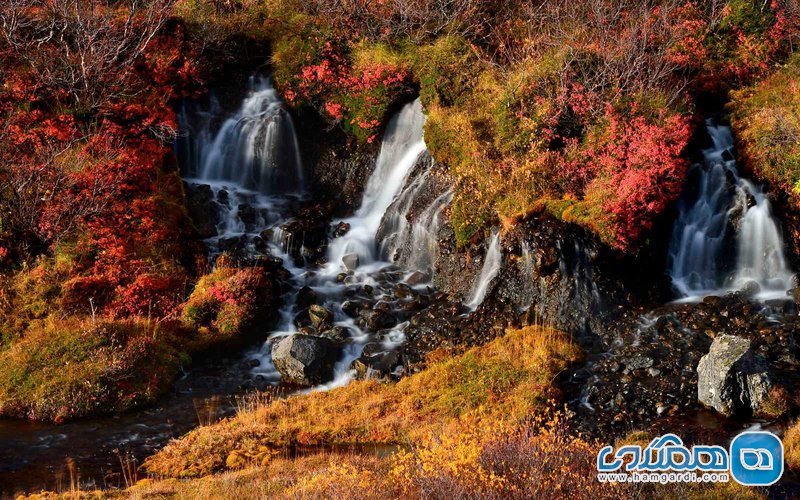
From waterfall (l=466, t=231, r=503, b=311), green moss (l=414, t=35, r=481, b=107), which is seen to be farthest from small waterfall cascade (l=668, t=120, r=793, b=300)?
green moss (l=414, t=35, r=481, b=107)

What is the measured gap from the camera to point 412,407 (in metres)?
13.1

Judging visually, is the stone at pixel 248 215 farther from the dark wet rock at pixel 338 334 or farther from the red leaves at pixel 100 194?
the dark wet rock at pixel 338 334

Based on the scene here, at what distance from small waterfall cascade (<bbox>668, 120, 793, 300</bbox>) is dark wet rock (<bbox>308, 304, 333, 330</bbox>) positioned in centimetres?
959

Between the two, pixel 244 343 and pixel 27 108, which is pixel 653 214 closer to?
pixel 244 343

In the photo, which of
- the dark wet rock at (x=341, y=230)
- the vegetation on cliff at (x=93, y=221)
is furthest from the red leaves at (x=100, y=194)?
the dark wet rock at (x=341, y=230)

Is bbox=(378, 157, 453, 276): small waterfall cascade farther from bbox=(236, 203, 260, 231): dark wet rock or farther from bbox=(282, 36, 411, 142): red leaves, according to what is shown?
bbox=(236, 203, 260, 231): dark wet rock

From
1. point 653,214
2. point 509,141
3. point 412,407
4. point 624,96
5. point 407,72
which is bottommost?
point 412,407

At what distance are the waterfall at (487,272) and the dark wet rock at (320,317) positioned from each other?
3938 mm

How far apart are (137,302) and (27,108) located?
312 inches

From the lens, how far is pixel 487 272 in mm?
16984

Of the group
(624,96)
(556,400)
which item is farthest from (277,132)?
(556,400)

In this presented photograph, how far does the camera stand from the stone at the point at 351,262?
19656mm

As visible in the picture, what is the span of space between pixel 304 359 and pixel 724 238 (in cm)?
1188

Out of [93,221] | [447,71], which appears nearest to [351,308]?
[93,221]
